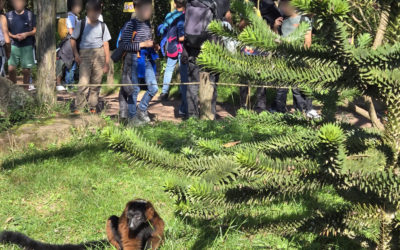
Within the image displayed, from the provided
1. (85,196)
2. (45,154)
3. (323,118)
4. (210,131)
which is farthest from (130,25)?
(323,118)

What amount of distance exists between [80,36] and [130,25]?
1100mm

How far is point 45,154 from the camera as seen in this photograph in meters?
6.52

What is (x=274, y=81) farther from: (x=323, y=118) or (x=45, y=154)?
(x=45, y=154)

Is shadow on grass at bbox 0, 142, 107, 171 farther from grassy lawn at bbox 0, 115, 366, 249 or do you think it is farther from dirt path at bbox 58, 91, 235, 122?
dirt path at bbox 58, 91, 235, 122

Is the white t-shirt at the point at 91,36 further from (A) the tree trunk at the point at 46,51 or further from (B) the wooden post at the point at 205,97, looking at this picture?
(B) the wooden post at the point at 205,97

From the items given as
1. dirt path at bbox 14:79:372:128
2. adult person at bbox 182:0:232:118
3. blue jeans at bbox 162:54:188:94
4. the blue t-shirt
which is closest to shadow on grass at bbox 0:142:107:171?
adult person at bbox 182:0:232:118

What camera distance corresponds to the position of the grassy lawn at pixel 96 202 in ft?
14.0

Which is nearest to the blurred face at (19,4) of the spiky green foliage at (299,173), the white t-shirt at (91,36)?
the white t-shirt at (91,36)

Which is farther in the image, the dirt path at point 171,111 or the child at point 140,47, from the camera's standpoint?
the dirt path at point 171,111

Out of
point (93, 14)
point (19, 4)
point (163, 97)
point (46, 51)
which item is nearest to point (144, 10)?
point (93, 14)

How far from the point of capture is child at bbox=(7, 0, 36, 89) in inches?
430

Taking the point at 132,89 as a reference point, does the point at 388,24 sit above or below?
above

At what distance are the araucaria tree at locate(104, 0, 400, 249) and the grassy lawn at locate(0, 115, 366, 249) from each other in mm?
1164

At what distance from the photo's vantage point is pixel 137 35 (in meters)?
8.69
